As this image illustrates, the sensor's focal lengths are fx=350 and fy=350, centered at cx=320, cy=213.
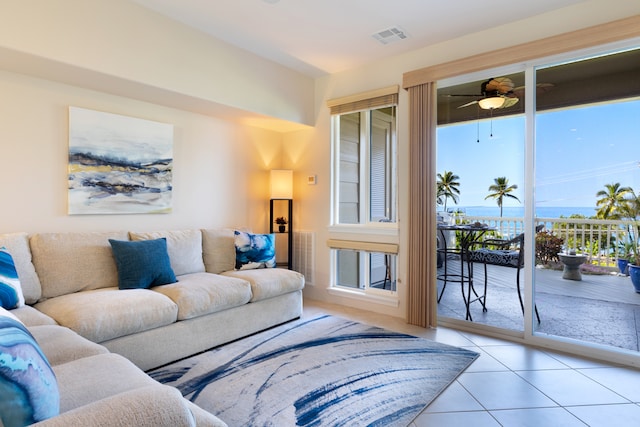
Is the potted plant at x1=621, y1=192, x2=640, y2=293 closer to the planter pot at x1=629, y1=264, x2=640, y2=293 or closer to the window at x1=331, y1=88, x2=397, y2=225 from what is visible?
the planter pot at x1=629, y1=264, x2=640, y2=293

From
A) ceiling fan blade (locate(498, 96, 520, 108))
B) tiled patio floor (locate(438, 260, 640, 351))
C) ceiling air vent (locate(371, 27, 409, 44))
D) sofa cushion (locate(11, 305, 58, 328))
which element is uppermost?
A: ceiling air vent (locate(371, 27, 409, 44))

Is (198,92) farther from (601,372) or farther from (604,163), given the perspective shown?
(601,372)

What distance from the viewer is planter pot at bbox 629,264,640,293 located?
269 cm

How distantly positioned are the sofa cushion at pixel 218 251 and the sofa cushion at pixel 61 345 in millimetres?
1616

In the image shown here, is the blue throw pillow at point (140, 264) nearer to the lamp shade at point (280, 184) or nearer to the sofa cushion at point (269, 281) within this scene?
the sofa cushion at point (269, 281)

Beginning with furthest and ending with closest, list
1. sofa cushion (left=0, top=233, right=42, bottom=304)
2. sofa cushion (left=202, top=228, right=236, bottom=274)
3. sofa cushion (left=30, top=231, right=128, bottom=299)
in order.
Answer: sofa cushion (left=202, top=228, right=236, bottom=274) → sofa cushion (left=30, top=231, right=128, bottom=299) → sofa cushion (left=0, top=233, right=42, bottom=304)

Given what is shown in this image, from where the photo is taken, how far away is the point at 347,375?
2373mm

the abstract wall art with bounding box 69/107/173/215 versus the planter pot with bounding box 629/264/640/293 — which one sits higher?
the abstract wall art with bounding box 69/107/173/215

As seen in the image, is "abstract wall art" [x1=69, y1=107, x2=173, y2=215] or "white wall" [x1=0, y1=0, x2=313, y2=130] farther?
"abstract wall art" [x1=69, y1=107, x2=173, y2=215]

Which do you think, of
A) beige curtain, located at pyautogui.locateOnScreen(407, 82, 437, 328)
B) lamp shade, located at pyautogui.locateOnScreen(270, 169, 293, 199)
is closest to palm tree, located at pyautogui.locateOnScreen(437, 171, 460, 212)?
beige curtain, located at pyautogui.locateOnScreen(407, 82, 437, 328)

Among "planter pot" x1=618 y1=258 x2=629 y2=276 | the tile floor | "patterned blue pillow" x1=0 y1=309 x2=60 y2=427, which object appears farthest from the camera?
"planter pot" x1=618 y1=258 x2=629 y2=276

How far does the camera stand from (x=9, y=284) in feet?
6.89

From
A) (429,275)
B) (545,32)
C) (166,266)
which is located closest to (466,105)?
(545,32)

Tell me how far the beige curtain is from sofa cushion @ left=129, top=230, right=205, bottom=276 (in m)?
2.11
